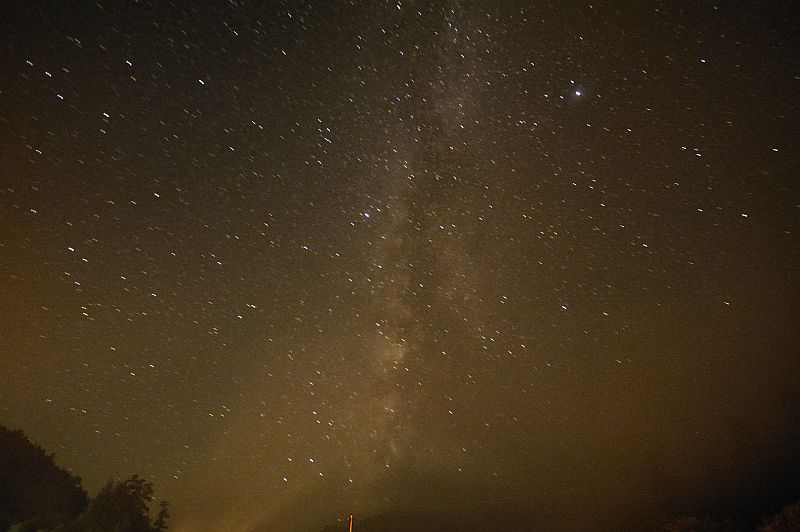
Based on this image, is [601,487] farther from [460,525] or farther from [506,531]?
[460,525]

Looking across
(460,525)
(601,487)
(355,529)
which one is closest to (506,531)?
(460,525)

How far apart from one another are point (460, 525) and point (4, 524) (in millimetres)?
27485

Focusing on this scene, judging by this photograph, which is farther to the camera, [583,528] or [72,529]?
[583,528]

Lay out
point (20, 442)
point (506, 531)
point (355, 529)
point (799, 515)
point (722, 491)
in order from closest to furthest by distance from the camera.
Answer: point (799, 515) < point (20, 442) < point (722, 491) < point (506, 531) < point (355, 529)

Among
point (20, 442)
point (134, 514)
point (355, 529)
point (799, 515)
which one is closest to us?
point (799, 515)

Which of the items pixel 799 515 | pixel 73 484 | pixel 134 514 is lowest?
pixel 799 515

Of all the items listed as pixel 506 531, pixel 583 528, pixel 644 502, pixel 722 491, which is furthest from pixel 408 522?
pixel 722 491

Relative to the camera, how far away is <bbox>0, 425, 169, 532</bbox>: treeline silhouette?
1474 cm

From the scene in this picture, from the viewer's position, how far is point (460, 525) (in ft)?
106

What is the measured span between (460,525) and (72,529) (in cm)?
2649

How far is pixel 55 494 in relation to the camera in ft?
54.4

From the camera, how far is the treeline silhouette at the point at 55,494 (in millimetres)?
14736

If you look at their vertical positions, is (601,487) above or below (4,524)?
above

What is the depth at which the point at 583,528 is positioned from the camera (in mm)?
27938
